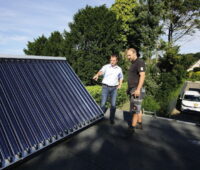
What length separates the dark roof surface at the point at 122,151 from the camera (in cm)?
243

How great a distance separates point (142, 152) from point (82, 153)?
100 cm

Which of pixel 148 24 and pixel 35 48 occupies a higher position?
pixel 35 48

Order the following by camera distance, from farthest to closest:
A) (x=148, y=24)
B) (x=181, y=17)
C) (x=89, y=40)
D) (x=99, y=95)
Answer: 1. (x=181, y=17)
2. (x=148, y=24)
3. (x=89, y=40)
4. (x=99, y=95)

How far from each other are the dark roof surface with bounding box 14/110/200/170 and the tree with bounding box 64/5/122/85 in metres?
7.77

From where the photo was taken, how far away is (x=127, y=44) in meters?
19.0

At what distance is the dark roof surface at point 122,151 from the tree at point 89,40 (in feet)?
25.5

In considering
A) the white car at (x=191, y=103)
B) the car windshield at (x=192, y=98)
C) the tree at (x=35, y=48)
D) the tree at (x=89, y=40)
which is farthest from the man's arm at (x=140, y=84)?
the tree at (x=35, y=48)

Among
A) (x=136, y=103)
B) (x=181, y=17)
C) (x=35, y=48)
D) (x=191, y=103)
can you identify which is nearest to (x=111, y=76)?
(x=136, y=103)

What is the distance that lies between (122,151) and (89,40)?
9.78m

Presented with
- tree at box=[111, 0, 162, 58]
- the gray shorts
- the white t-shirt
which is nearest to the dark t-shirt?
the gray shorts

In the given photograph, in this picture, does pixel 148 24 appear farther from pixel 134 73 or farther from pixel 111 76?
pixel 134 73

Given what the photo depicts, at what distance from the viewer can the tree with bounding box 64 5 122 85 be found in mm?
11211

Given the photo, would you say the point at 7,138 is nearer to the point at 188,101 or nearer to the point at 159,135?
the point at 159,135

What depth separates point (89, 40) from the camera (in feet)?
38.1
